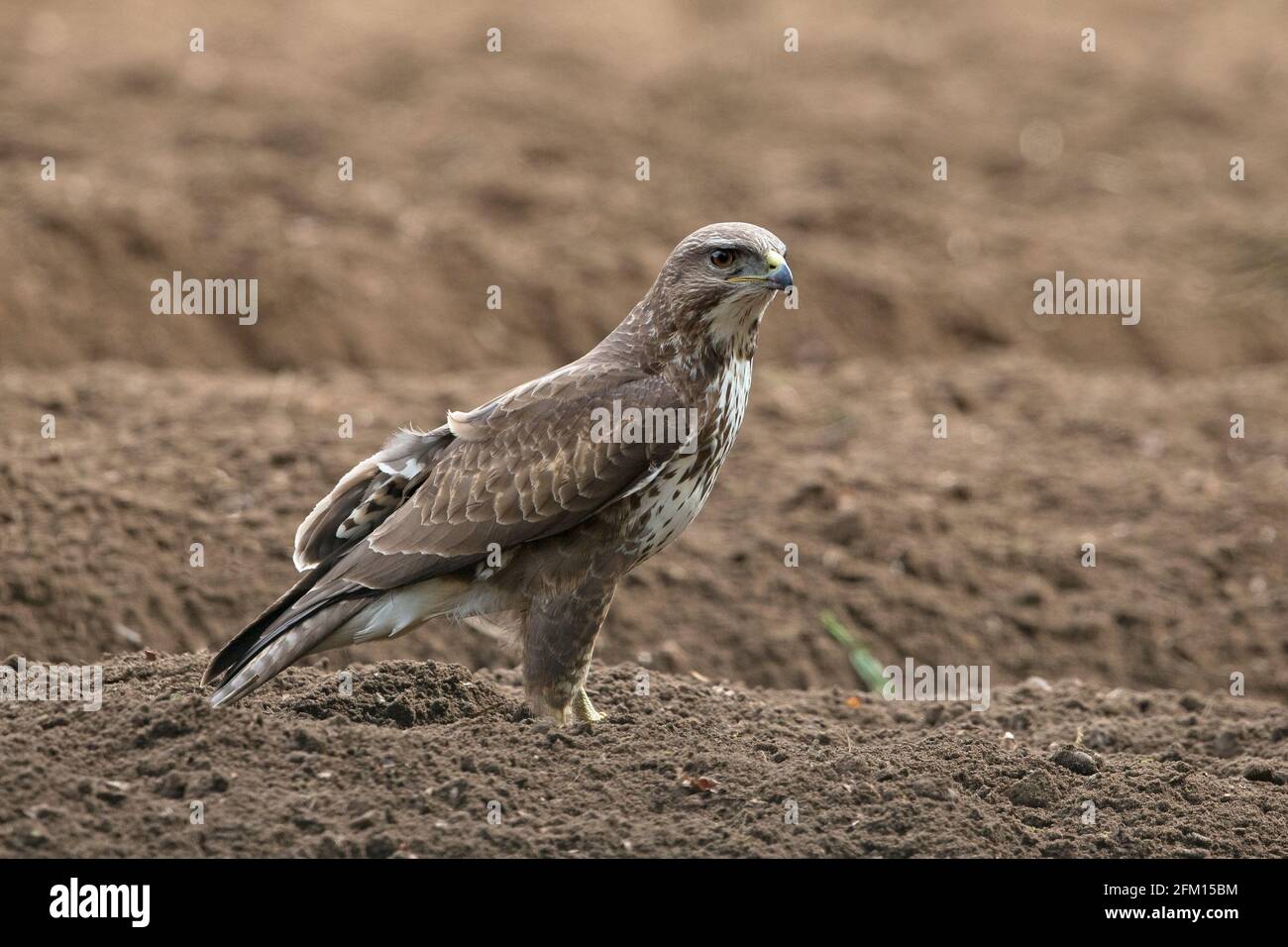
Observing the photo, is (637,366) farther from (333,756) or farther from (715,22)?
(715,22)

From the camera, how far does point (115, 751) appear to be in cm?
606

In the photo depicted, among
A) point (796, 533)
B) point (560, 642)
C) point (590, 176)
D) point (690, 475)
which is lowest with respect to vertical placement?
point (560, 642)

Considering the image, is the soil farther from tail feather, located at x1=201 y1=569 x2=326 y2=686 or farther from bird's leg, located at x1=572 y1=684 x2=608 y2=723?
tail feather, located at x1=201 y1=569 x2=326 y2=686

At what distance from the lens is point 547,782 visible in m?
6.13

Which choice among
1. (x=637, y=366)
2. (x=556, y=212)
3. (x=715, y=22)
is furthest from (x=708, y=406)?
(x=715, y=22)

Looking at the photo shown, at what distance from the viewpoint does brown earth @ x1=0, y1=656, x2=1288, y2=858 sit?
18.6 feet

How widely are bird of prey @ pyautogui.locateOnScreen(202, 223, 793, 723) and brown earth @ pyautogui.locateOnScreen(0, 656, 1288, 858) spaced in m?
0.35

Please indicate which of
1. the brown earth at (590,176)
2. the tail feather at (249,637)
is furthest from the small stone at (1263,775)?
the brown earth at (590,176)

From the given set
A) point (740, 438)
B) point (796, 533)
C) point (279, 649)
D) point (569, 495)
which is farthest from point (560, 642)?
point (740, 438)

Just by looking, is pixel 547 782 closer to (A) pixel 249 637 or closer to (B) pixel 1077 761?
(A) pixel 249 637

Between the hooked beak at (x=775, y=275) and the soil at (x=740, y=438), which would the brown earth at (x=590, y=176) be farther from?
the hooked beak at (x=775, y=275)

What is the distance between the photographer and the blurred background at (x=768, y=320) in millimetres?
9711

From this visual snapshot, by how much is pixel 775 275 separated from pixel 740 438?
509cm

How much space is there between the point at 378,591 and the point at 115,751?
45.9 inches
